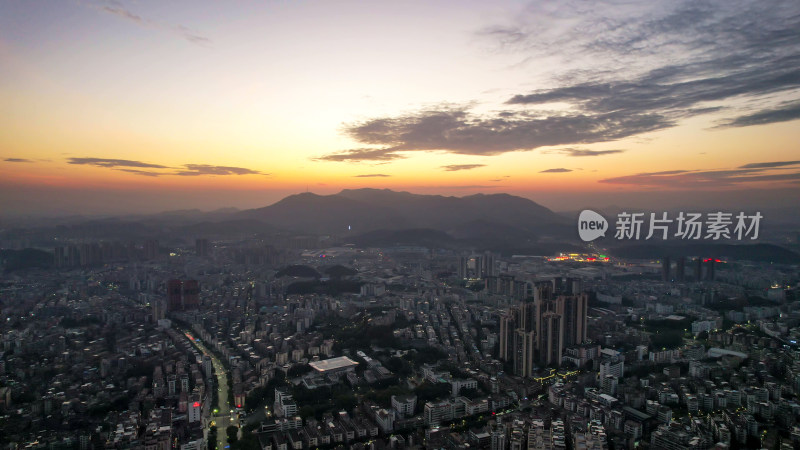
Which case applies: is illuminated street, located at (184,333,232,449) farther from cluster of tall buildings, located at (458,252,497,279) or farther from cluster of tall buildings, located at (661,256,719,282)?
cluster of tall buildings, located at (661,256,719,282)

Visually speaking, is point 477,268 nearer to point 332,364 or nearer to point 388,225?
point 332,364

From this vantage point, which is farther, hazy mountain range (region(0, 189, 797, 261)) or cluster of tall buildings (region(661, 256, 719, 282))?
hazy mountain range (region(0, 189, 797, 261))

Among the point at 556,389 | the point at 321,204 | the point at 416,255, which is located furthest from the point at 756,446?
Result: the point at 321,204
